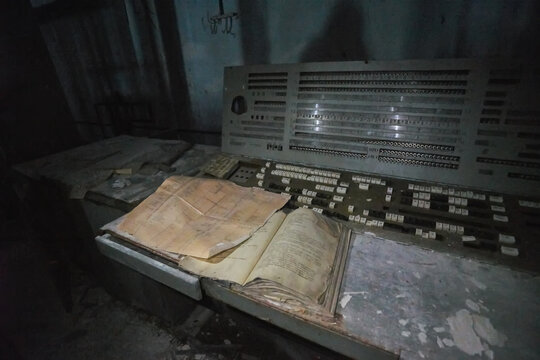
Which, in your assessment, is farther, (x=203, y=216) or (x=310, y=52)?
(x=310, y=52)

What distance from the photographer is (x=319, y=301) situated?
22.0 inches

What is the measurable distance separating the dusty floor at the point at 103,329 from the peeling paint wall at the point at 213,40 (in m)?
1.34

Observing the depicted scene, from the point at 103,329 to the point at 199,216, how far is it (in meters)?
1.32

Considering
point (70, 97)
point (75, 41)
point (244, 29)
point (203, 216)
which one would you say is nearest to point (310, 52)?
point (244, 29)

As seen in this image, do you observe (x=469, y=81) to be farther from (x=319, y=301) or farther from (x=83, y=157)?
(x=83, y=157)

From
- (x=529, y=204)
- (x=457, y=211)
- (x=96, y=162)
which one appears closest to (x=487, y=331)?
(x=457, y=211)

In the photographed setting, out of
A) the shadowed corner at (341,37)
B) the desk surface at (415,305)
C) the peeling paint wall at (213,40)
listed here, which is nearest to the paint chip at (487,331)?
the desk surface at (415,305)

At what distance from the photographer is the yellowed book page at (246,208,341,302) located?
578 millimetres

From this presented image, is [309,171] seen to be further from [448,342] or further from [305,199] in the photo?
[448,342]

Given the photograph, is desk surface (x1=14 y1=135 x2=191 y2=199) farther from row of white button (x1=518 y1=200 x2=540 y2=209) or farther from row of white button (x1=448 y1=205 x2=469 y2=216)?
row of white button (x1=518 y1=200 x2=540 y2=209)

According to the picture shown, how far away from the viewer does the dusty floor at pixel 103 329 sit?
143cm

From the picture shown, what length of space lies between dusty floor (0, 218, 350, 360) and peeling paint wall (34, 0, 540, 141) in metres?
1.34

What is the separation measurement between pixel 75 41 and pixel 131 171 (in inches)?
85.7

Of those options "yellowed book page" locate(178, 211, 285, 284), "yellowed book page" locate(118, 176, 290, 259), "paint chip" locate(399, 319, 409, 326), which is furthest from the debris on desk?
"paint chip" locate(399, 319, 409, 326)
